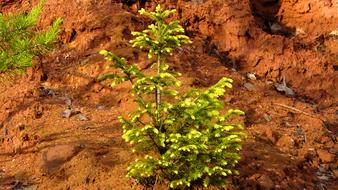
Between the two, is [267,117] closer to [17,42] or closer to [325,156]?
[325,156]

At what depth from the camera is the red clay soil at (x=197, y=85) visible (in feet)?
28.1

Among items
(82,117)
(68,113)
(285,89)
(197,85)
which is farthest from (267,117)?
(68,113)

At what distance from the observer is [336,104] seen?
13.2 metres

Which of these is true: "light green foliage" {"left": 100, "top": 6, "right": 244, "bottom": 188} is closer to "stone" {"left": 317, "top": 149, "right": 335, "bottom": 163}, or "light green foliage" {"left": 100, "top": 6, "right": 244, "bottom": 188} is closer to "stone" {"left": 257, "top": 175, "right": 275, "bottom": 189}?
"stone" {"left": 257, "top": 175, "right": 275, "bottom": 189}

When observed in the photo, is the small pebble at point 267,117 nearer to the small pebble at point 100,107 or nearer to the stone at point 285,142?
the stone at point 285,142

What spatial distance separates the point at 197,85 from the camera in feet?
36.4

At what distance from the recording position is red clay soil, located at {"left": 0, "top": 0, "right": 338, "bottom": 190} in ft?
28.1

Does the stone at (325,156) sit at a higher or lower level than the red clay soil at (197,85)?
lower

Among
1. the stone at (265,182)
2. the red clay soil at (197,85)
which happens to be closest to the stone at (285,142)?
the red clay soil at (197,85)

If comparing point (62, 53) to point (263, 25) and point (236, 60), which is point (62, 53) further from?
point (263, 25)

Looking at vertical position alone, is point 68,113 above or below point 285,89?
above

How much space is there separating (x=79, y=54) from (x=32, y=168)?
4.40 m

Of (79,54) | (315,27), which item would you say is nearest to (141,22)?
(79,54)

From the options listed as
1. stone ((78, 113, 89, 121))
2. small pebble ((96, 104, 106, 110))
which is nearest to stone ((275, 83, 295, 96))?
small pebble ((96, 104, 106, 110))
